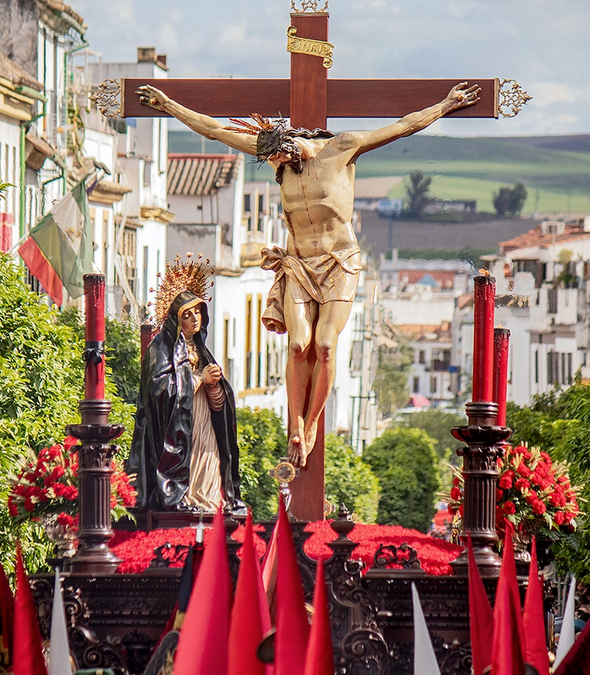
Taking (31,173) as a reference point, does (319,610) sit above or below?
Result: below

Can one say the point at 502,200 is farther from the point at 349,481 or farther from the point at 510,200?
the point at 349,481

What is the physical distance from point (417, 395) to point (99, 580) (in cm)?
4831

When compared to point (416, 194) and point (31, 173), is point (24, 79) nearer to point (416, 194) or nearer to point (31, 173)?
point (31, 173)

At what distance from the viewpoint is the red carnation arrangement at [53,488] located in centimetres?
933

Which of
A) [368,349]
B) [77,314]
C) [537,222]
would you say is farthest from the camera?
[368,349]

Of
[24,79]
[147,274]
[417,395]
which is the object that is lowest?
[417,395]

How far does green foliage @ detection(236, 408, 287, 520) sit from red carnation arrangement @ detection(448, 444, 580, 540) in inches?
515

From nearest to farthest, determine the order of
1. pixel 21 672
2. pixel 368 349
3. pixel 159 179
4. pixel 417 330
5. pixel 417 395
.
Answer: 1. pixel 21 672
2. pixel 159 179
3. pixel 368 349
4. pixel 417 395
5. pixel 417 330

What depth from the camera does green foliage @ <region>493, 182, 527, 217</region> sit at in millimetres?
38562

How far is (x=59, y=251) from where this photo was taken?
22688 millimetres

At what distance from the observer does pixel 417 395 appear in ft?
185

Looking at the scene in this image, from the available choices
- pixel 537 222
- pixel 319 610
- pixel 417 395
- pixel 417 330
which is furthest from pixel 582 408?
pixel 417 330

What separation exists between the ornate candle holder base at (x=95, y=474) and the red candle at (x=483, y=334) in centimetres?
185

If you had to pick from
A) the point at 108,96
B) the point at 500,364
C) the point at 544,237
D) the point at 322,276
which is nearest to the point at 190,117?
the point at 108,96
